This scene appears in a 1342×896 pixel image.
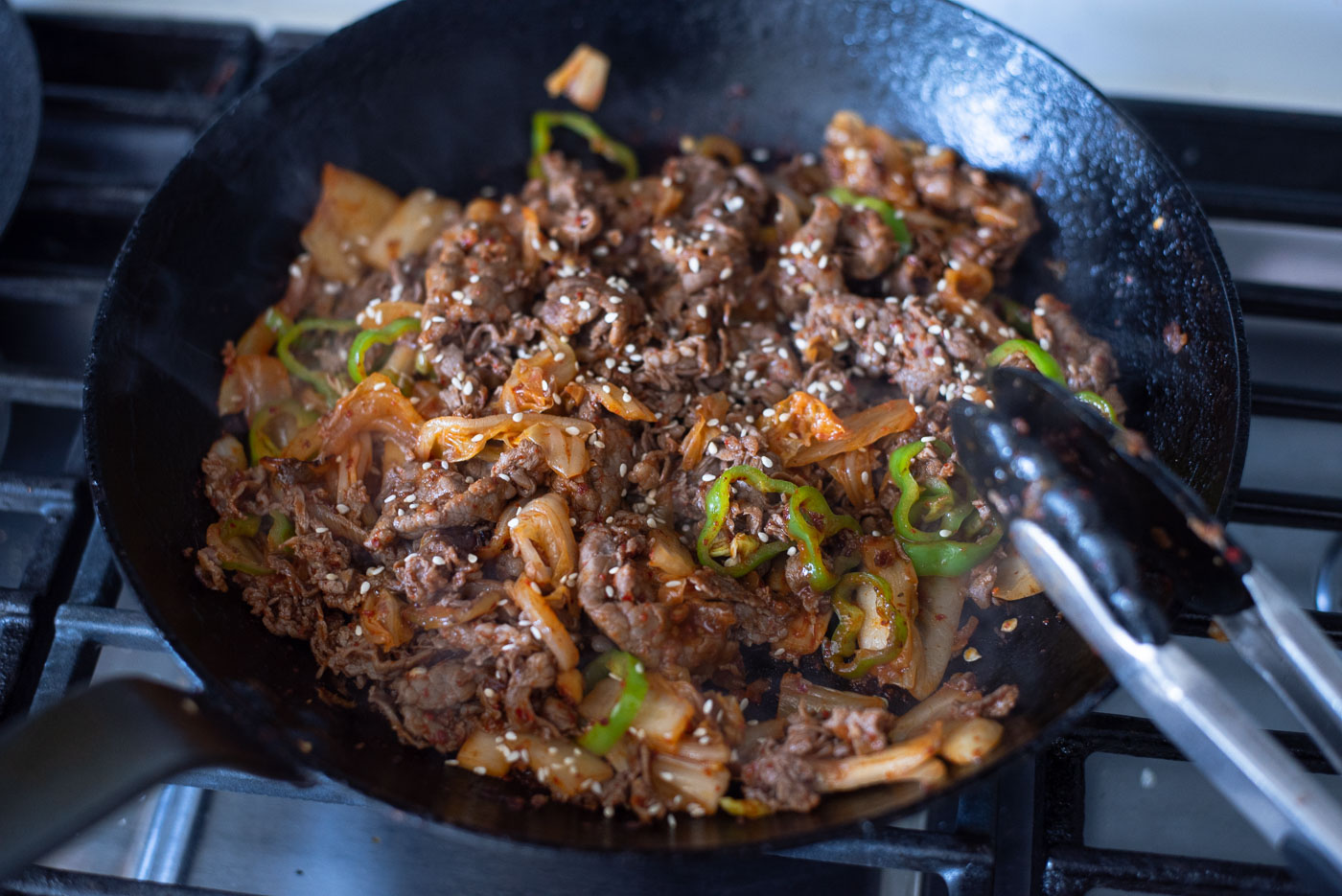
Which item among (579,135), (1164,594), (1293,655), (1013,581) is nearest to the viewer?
(1293,655)

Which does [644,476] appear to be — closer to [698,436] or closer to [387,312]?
[698,436]

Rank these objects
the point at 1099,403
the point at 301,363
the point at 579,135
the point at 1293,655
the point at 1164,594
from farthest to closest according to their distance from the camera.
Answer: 1. the point at 579,135
2. the point at 301,363
3. the point at 1099,403
4. the point at 1164,594
5. the point at 1293,655

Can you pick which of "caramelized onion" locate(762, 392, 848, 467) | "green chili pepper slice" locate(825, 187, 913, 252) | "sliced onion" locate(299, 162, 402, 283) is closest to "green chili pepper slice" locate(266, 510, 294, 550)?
"sliced onion" locate(299, 162, 402, 283)

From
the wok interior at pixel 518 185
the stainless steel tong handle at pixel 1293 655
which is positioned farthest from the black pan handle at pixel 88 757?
the stainless steel tong handle at pixel 1293 655

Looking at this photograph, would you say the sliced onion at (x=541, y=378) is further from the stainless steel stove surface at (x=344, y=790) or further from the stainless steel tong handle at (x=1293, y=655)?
the stainless steel tong handle at (x=1293, y=655)

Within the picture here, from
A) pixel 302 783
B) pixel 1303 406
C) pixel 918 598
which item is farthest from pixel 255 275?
pixel 1303 406

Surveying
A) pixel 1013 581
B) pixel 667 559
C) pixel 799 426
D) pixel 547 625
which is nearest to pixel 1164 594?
pixel 1013 581
